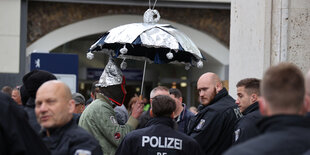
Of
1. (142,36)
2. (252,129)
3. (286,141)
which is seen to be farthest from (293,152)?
(142,36)

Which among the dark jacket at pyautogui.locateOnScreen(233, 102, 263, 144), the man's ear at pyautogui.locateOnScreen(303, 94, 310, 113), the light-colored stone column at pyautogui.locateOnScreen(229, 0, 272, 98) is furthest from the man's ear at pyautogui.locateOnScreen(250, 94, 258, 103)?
the man's ear at pyautogui.locateOnScreen(303, 94, 310, 113)

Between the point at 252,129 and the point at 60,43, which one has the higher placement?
the point at 60,43

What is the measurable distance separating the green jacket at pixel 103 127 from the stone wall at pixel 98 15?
1030 cm

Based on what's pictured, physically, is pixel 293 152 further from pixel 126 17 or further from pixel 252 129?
pixel 126 17

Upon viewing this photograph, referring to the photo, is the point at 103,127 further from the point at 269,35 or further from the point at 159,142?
the point at 269,35

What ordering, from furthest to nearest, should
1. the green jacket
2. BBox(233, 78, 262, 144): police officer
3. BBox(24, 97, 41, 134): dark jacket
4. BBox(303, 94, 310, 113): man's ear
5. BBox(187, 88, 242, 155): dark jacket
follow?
BBox(187, 88, 242, 155): dark jacket → the green jacket → BBox(233, 78, 262, 144): police officer → BBox(24, 97, 41, 134): dark jacket → BBox(303, 94, 310, 113): man's ear

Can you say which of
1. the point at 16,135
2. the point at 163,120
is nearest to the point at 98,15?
the point at 163,120

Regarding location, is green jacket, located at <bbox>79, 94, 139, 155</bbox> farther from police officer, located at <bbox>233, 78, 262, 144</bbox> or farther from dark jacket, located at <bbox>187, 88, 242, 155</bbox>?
police officer, located at <bbox>233, 78, 262, 144</bbox>

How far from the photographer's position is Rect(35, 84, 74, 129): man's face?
4625mm

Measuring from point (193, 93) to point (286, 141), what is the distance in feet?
54.8

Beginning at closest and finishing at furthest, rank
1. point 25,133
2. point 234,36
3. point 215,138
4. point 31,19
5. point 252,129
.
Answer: point 25,133
point 252,129
point 215,138
point 234,36
point 31,19

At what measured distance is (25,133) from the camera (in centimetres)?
401

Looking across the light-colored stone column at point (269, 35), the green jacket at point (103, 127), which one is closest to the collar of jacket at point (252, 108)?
the green jacket at point (103, 127)

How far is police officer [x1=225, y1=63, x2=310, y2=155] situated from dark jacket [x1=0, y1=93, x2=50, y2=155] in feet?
4.46
